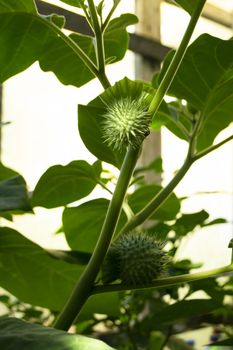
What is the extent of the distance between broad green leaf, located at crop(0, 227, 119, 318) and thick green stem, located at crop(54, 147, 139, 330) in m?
0.12

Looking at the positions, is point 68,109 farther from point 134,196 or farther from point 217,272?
point 217,272

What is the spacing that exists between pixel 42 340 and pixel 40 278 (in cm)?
34

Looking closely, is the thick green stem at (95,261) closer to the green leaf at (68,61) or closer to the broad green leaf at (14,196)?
the broad green leaf at (14,196)

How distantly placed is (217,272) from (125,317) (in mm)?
528

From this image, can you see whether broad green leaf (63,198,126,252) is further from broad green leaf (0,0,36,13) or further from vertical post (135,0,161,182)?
vertical post (135,0,161,182)

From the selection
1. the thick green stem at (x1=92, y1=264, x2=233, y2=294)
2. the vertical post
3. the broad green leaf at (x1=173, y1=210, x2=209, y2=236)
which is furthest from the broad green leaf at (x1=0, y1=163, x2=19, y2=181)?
the vertical post

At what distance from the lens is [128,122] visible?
500 millimetres

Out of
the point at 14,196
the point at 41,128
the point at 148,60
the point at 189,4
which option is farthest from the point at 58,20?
the point at 148,60

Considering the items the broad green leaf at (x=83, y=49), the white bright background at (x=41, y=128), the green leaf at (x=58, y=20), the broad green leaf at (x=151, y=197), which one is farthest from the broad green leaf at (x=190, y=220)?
the white bright background at (x=41, y=128)

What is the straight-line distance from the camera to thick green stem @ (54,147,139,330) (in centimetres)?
50

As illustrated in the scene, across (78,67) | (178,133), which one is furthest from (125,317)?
(78,67)

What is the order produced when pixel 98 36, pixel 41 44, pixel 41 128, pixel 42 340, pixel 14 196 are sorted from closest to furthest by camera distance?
Answer: 1. pixel 42 340
2. pixel 14 196
3. pixel 98 36
4. pixel 41 44
5. pixel 41 128

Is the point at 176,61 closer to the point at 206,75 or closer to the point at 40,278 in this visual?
the point at 206,75

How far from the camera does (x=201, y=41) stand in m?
0.59
